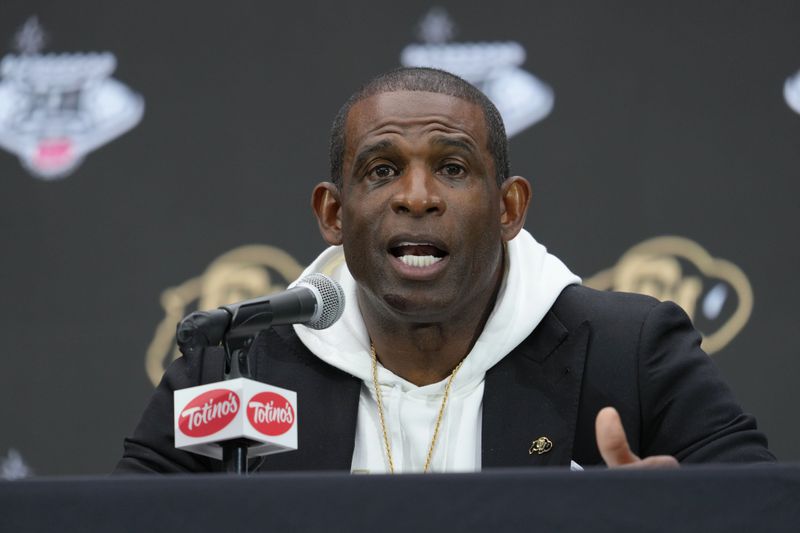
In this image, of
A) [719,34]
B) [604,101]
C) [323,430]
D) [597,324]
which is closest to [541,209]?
[604,101]

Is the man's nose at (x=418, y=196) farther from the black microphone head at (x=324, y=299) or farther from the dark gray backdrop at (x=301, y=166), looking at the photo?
the dark gray backdrop at (x=301, y=166)

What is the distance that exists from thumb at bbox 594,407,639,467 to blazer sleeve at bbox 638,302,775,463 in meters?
0.68

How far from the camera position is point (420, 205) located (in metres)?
2.75

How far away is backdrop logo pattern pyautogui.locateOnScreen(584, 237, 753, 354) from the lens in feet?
12.6

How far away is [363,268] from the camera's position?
2863 mm

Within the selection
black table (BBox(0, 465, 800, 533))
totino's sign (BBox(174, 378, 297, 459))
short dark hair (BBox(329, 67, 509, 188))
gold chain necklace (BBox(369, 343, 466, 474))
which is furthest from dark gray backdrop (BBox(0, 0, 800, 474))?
black table (BBox(0, 465, 800, 533))

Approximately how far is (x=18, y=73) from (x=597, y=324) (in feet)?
7.25

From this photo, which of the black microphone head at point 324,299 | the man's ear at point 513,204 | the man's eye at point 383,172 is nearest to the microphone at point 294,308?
the black microphone head at point 324,299

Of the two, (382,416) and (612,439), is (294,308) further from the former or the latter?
(382,416)

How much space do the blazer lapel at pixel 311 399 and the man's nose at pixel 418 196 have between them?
49 centimetres

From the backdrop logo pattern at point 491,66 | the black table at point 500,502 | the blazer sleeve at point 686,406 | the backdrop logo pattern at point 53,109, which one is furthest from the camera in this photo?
the backdrop logo pattern at point 53,109

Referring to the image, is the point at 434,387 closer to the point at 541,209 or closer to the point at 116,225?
the point at 541,209

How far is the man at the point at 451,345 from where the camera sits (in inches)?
110

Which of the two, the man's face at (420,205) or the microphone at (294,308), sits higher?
the man's face at (420,205)
